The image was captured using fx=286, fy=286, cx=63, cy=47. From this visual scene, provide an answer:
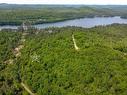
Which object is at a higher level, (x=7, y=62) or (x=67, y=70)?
(x=67, y=70)

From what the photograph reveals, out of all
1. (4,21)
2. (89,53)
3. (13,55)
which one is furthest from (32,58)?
(4,21)

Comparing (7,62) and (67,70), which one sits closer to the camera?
(67,70)

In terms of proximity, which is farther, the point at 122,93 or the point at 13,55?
the point at 13,55

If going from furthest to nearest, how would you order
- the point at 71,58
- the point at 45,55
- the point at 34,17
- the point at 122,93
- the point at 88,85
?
the point at 34,17
the point at 45,55
the point at 71,58
the point at 88,85
the point at 122,93

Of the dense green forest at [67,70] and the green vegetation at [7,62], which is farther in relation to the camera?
the green vegetation at [7,62]

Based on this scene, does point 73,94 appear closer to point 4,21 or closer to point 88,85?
point 88,85

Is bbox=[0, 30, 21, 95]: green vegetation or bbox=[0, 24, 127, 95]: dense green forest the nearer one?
bbox=[0, 24, 127, 95]: dense green forest

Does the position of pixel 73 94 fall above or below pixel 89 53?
below

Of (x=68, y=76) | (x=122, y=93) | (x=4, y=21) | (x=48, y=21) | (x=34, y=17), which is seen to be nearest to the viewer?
(x=122, y=93)
